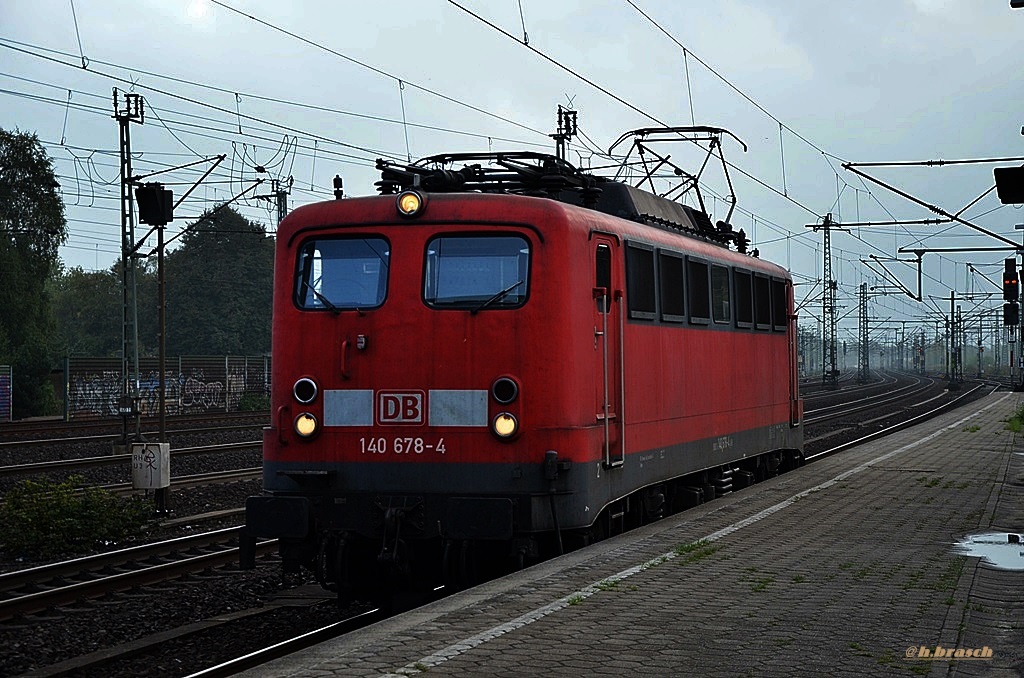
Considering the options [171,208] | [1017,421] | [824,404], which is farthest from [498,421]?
[824,404]

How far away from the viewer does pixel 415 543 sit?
404 inches

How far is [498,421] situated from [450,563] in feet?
3.70

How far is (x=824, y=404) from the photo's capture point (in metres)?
54.3

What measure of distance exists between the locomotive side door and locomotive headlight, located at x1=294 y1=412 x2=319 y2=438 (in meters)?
2.28

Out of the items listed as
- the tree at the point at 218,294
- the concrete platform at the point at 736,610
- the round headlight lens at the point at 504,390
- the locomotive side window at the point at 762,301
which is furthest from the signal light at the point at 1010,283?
the tree at the point at 218,294

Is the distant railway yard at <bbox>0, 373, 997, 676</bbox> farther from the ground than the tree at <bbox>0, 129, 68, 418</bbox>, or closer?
closer

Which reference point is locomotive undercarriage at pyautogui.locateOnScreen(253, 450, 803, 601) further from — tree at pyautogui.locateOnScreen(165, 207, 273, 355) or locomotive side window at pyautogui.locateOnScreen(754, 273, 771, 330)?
tree at pyautogui.locateOnScreen(165, 207, 273, 355)

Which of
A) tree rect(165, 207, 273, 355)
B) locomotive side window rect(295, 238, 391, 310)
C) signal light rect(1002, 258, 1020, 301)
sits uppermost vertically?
tree rect(165, 207, 273, 355)

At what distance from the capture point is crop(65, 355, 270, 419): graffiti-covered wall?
43.7m

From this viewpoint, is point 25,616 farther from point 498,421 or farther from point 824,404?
point 824,404

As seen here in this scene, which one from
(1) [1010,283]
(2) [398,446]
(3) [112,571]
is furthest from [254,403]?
(2) [398,446]

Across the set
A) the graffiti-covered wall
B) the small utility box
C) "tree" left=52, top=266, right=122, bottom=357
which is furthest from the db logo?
"tree" left=52, top=266, right=122, bottom=357

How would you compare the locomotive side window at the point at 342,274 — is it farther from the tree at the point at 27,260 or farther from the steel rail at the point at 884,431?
the tree at the point at 27,260

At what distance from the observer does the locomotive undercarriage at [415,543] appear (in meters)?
9.92
